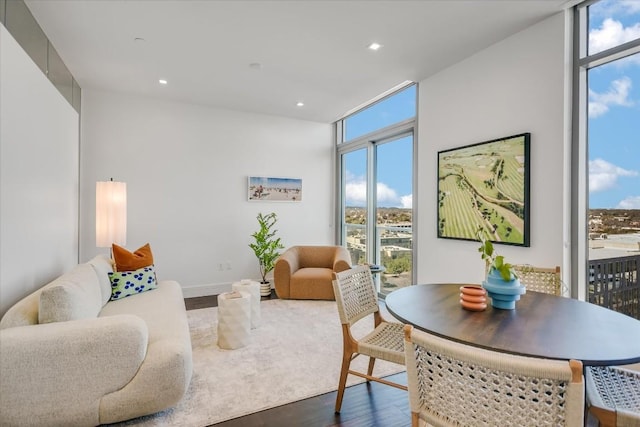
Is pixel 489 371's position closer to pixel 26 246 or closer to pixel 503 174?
pixel 503 174

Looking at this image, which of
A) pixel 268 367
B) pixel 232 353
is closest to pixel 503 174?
pixel 268 367

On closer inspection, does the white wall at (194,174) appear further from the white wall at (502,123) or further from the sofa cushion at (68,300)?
the white wall at (502,123)

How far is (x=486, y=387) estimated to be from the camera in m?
0.99

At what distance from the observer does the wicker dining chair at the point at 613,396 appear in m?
1.29

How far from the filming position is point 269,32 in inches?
116

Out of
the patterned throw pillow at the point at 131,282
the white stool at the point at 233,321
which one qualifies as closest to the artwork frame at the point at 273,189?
the patterned throw pillow at the point at 131,282

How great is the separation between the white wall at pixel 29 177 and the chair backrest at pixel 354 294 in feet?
7.37

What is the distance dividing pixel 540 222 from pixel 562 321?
4.97 feet

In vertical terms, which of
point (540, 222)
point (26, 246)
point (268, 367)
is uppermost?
point (540, 222)

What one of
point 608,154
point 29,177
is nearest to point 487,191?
point 608,154

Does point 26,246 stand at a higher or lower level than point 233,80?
lower

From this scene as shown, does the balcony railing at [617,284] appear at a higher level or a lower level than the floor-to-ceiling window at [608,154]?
lower

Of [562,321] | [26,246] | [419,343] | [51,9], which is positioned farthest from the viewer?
[51,9]

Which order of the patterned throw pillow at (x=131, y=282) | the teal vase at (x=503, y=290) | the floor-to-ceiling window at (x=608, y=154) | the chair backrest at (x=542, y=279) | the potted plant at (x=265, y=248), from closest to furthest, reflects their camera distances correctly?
1. the teal vase at (x=503, y=290)
2. the chair backrest at (x=542, y=279)
3. the floor-to-ceiling window at (x=608, y=154)
4. the patterned throw pillow at (x=131, y=282)
5. the potted plant at (x=265, y=248)
